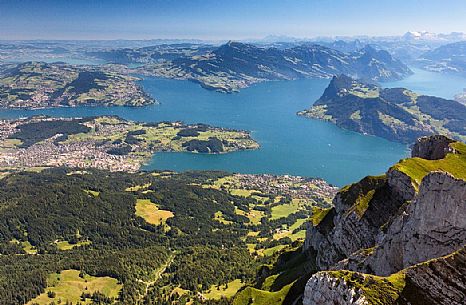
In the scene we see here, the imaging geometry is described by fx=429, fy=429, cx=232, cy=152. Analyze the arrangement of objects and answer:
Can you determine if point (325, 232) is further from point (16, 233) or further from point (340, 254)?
point (16, 233)

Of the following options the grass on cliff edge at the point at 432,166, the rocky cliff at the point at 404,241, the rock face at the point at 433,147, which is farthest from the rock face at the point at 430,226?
the rock face at the point at 433,147

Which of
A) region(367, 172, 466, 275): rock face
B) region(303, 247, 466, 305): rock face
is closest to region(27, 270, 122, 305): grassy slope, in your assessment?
region(367, 172, 466, 275): rock face

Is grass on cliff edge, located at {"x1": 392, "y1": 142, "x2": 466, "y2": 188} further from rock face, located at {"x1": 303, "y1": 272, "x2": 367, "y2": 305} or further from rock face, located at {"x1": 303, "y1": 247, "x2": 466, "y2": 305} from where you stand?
rock face, located at {"x1": 303, "y1": 247, "x2": 466, "y2": 305}

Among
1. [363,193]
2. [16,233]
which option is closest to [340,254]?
[363,193]

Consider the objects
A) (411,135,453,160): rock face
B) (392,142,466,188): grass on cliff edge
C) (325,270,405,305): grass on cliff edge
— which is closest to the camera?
(325,270,405,305): grass on cliff edge

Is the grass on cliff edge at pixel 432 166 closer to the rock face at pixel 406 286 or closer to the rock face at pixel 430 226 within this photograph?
the rock face at pixel 430 226

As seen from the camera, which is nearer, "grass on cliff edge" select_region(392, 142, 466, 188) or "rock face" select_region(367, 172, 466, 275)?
"rock face" select_region(367, 172, 466, 275)
